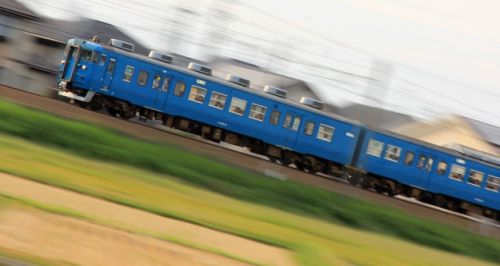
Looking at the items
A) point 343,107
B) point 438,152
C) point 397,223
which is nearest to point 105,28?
point 343,107

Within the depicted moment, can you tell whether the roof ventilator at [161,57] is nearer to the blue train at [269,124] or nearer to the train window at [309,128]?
the blue train at [269,124]

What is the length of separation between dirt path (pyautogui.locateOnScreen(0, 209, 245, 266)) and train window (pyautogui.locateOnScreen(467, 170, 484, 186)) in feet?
65.1

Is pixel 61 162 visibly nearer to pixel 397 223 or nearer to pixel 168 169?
pixel 168 169

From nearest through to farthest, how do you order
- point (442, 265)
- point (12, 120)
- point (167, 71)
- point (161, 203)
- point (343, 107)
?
point (161, 203), point (442, 265), point (12, 120), point (167, 71), point (343, 107)

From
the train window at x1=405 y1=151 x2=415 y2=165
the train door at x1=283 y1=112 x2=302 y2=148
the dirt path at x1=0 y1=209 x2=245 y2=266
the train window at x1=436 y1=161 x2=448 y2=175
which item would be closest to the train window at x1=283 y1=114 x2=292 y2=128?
the train door at x1=283 y1=112 x2=302 y2=148

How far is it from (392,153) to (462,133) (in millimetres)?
29720

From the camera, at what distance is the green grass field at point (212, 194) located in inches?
674

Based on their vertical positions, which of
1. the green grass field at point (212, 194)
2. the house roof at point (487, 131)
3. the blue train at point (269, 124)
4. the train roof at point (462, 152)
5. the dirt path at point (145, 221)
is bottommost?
the dirt path at point (145, 221)

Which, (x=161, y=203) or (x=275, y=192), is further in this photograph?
(x=275, y=192)

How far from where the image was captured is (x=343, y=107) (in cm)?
6869

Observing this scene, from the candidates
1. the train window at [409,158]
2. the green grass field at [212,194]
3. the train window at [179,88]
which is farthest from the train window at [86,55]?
the train window at [409,158]

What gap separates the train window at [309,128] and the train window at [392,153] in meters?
3.45

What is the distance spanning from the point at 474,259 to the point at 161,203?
11774mm

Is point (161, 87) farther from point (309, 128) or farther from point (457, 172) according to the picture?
point (457, 172)
